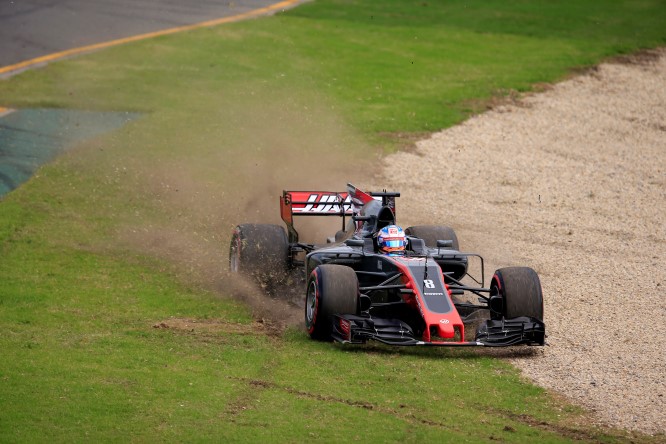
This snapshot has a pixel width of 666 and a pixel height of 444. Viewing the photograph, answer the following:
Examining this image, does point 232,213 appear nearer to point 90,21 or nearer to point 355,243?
point 355,243

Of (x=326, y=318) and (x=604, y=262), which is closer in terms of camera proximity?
(x=326, y=318)

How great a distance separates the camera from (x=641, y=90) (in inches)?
1502

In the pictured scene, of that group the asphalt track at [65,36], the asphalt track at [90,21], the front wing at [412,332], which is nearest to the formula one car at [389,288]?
the front wing at [412,332]

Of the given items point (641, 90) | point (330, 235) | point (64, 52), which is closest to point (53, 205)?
point (330, 235)

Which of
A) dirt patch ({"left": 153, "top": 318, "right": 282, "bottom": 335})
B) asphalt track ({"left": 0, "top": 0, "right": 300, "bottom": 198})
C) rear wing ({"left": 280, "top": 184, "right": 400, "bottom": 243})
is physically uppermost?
asphalt track ({"left": 0, "top": 0, "right": 300, "bottom": 198})

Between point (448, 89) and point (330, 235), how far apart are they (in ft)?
49.4

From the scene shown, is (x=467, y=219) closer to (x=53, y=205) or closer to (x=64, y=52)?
(x=53, y=205)

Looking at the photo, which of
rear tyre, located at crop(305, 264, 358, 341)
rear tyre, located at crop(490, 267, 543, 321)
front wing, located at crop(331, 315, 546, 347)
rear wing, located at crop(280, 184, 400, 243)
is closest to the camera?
front wing, located at crop(331, 315, 546, 347)

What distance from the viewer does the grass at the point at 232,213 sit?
14.2 metres

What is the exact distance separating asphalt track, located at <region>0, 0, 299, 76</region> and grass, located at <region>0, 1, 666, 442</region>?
1.16 meters

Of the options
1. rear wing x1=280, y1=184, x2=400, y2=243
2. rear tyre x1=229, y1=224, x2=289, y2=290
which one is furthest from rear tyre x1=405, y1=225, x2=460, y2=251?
rear tyre x1=229, y1=224, x2=289, y2=290

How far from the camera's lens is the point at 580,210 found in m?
26.8

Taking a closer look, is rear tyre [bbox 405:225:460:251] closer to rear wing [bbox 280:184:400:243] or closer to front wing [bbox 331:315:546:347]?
rear wing [bbox 280:184:400:243]

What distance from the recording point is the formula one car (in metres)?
16.5
